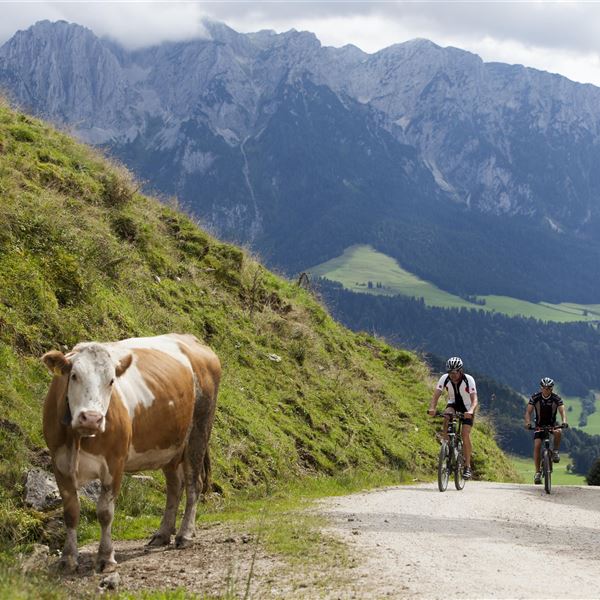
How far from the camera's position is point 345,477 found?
2189cm

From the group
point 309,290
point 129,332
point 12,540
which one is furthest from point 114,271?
point 309,290

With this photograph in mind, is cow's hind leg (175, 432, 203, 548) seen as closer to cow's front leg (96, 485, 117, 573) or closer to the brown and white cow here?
the brown and white cow

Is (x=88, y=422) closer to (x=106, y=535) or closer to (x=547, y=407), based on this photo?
(x=106, y=535)

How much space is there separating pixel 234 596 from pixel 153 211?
2175 centimetres

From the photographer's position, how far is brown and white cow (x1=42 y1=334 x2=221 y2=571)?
9.77m

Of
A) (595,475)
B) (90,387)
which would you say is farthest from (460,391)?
(595,475)

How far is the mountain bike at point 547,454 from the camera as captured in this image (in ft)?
73.2

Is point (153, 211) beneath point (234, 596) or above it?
above

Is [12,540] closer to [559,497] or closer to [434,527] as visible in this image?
[434,527]

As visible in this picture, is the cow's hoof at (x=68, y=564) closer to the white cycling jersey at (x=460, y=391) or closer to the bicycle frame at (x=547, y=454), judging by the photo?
the white cycling jersey at (x=460, y=391)

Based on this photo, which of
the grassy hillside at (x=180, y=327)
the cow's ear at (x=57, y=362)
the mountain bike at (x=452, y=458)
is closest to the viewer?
the cow's ear at (x=57, y=362)

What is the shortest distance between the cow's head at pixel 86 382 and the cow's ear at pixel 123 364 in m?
0.26

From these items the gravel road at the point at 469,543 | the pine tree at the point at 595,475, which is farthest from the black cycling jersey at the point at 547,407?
the pine tree at the point at 595,475

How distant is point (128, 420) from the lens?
1064cm
